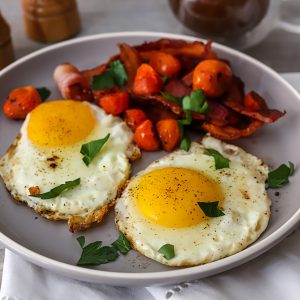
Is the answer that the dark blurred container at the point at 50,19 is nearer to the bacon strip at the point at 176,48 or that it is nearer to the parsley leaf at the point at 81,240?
the bacon strip at the point at 176,48

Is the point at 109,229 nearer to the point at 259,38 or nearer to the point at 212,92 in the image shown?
the point at 212,92

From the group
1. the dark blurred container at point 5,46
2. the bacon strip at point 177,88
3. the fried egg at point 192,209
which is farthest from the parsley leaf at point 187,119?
the dark blurred container at point 5,46

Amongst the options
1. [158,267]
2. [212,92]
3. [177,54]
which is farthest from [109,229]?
[177,54]

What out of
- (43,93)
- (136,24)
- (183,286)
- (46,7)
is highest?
(46,7)

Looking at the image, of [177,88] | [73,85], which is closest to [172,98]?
[177,88]

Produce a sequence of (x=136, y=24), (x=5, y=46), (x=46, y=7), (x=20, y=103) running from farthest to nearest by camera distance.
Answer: (x=136, y=24)
(x=46, y=7)
(x=5, y=46)
(x=20, y=103)

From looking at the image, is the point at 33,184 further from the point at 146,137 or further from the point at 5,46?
the point at 5,46
